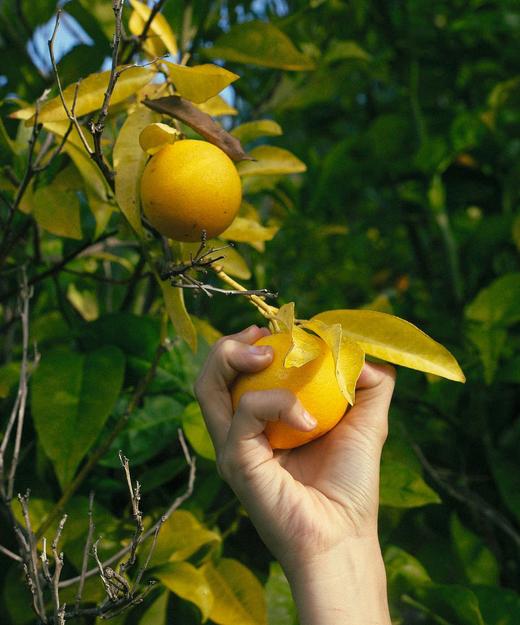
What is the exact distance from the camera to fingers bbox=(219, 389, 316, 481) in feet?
2.42

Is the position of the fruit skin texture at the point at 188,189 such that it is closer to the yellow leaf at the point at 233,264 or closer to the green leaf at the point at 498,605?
the yellow leaf at the point at 233,264

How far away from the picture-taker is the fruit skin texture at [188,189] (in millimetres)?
792

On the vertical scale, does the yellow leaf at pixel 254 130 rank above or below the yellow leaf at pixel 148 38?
below

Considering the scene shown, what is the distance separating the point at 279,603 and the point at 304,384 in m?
0.41

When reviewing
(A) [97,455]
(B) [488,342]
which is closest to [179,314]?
(A) [97,455]

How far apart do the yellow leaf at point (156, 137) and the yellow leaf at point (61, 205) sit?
0.68ft

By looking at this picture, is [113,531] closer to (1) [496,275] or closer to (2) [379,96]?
(1) [496,275]

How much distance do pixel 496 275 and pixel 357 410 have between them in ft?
2.74

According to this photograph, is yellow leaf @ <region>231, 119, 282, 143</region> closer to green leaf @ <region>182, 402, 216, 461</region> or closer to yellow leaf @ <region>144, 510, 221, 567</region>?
green leaf @ <region>182, 402, 216, 461</region>

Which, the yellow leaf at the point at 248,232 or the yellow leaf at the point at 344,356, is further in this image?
the yellow leaf at the point at 248,232

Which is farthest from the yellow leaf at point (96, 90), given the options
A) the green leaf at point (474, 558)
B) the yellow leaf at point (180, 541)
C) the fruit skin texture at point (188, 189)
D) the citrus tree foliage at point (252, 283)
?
the green leaf at point (474, 558)

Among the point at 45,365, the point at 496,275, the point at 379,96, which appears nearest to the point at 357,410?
the point at 45,365

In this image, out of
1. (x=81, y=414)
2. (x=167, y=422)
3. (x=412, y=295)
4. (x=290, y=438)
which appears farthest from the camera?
(x=412, y=295)

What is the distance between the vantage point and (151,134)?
824mm
